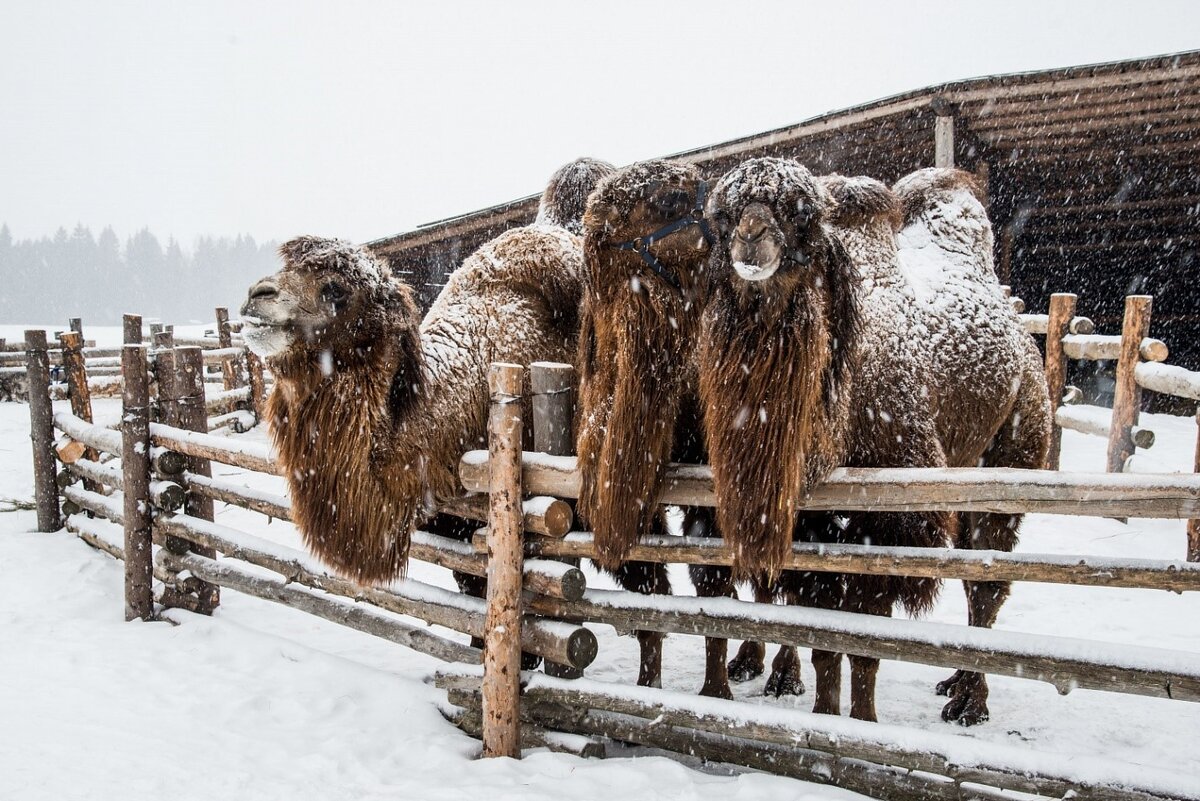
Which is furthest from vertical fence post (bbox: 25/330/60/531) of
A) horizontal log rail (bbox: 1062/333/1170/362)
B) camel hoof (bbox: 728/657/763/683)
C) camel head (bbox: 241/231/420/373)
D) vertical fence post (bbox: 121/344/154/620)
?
horizontal log rail (bbox: 1062/333/1170/362)

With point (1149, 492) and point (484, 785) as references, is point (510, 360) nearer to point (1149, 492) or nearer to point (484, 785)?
point (484, 785)

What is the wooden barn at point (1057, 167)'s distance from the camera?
8391 millimetres

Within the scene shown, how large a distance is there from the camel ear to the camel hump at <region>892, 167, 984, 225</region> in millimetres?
2223

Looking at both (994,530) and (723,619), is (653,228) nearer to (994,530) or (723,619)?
(723,619)

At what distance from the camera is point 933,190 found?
5.10 metres

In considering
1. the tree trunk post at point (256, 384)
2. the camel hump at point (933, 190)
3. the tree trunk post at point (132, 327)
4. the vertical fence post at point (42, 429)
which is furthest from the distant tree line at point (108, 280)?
the camel hump at point (933, 190)

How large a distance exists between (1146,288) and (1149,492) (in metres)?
12.7

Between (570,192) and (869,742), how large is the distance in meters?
4.01

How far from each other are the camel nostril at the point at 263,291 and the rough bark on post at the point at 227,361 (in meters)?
11.4

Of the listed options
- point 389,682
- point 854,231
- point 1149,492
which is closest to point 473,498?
point 389,682

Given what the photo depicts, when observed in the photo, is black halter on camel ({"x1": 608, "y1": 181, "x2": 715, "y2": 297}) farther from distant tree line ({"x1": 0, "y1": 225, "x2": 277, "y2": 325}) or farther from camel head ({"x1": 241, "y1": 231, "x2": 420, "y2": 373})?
distant tree line ({"x1": 0, "y1": 225, "x2": 277, "y2": 325})

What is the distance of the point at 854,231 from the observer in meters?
4.09

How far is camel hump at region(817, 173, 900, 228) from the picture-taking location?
13.3 ft

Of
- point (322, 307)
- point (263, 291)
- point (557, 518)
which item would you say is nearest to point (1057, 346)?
point (557, 518)
